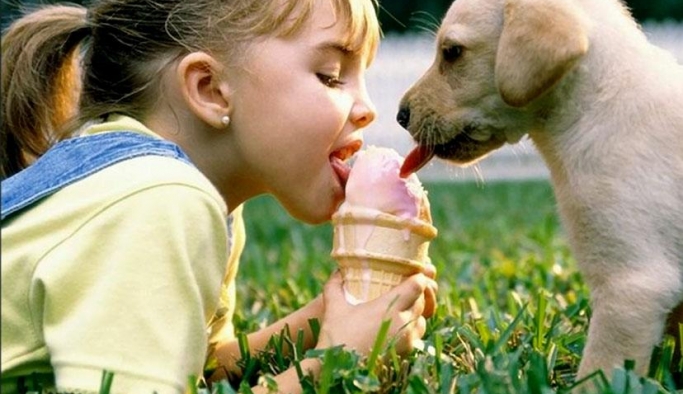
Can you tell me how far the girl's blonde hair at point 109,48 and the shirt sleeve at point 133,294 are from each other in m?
0.75

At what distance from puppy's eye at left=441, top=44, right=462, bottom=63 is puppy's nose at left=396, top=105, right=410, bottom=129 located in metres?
0.20

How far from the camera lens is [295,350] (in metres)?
3.34

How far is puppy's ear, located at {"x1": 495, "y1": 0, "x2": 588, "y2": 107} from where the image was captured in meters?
3.11

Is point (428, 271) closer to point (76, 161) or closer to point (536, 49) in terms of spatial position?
point (536, 49)

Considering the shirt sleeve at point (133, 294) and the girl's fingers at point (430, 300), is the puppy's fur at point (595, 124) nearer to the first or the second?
the girl's fingers at point (430, 300)

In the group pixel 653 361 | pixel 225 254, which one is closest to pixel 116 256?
pixel 225 254

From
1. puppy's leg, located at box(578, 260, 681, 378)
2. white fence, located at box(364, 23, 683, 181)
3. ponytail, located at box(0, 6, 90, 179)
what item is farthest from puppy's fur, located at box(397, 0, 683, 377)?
white fence, located at box(364, 23, 683, 181)

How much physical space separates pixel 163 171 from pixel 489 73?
1.00 meters

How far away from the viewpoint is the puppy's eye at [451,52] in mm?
3472

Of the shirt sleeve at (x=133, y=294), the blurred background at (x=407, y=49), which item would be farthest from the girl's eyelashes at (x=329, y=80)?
the blurred background at (x=407, y=49)

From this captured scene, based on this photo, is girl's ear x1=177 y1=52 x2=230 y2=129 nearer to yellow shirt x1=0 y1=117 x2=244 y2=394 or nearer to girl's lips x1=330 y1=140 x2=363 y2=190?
girl's lips x1=330 y1=140 x2=363 y2=190

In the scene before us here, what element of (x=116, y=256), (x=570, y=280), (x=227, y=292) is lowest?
(x=570, y=280)

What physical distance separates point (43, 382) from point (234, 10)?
1229mm

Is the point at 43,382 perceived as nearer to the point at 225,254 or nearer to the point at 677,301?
the point at 225,254
